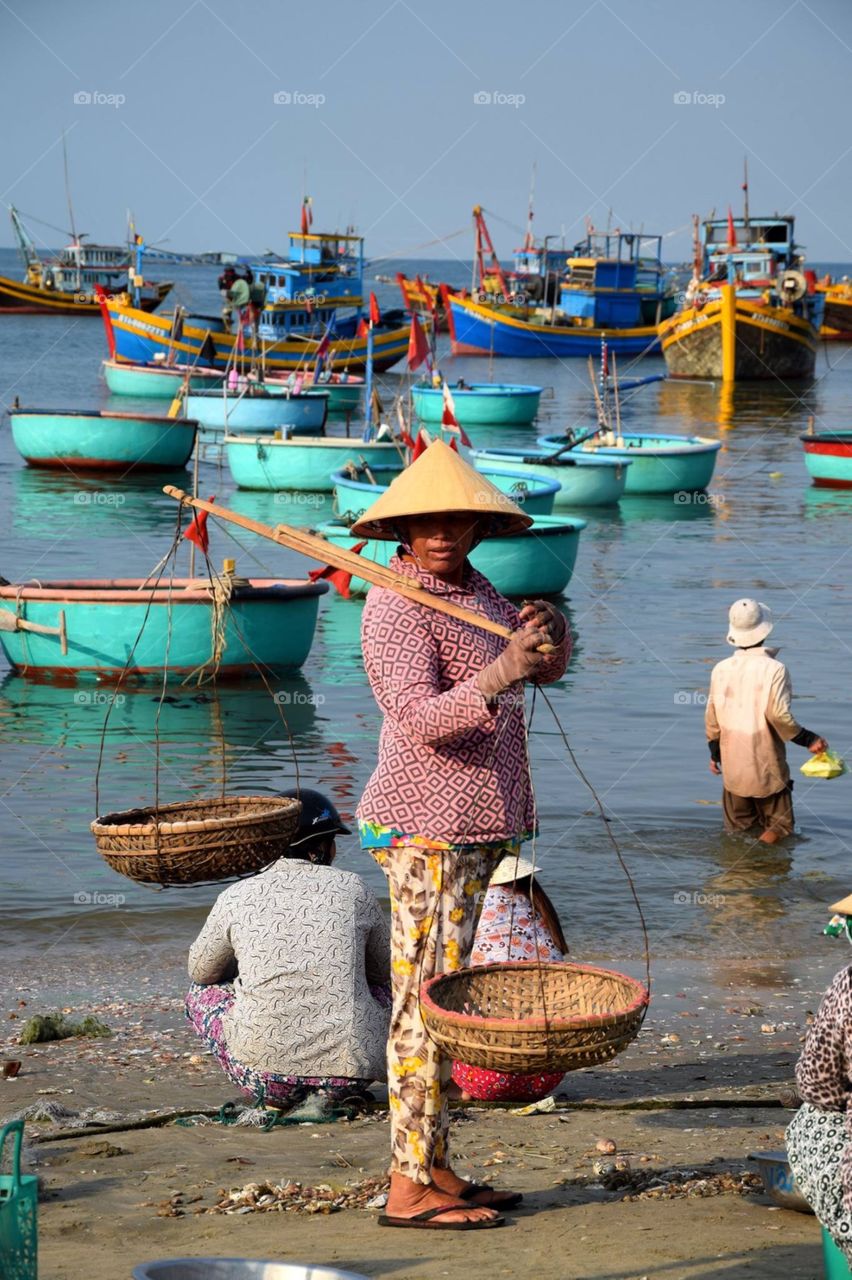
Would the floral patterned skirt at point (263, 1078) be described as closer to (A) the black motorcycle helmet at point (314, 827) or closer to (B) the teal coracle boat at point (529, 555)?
(A) the black motorcycle helmet at point (314, 827)

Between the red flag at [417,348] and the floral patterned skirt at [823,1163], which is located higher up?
the red flag at [417,348]

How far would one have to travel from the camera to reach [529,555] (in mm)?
16219

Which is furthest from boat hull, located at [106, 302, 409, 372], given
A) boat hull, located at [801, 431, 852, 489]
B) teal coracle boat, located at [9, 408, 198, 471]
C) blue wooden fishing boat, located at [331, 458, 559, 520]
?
blue wooden fishing boat, located at [331, 458, 559, 520]

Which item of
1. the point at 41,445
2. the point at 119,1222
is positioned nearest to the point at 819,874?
the point at 119,1222

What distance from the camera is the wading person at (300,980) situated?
466cm

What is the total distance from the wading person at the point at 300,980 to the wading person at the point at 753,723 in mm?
3677

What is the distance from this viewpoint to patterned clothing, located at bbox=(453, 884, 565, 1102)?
4965mm

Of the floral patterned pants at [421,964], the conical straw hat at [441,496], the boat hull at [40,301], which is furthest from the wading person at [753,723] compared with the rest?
the boat hull at [40,301]

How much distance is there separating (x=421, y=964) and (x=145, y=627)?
908 cm

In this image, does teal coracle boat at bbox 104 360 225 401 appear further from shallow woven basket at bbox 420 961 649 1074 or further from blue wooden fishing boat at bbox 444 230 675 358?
shallow woven basket at bbox 420 961 649 1074

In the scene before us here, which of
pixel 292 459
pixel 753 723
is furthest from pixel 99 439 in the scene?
pixel 753 723

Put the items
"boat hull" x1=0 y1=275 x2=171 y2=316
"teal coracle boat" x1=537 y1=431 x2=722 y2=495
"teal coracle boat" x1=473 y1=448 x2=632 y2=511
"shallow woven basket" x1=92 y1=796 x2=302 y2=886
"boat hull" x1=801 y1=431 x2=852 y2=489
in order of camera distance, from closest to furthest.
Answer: "shallow woven basket" x1=92 y1=796 x2=302 y2=886 < "teal coracle boat" x1=473 y1=448 x2=632 y2=511 < "teal coracle boat" x1=537 y1=431 x2=722 y2=495 < "boat hull" x1=801 y1=431 x2=852 y2=489 < "boat hull" x1=0 y1=275 x2=171 y2=316

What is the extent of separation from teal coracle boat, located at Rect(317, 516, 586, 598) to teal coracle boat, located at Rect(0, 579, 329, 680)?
2606 mm

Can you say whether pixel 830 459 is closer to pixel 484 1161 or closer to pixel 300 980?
pixel 300 980
